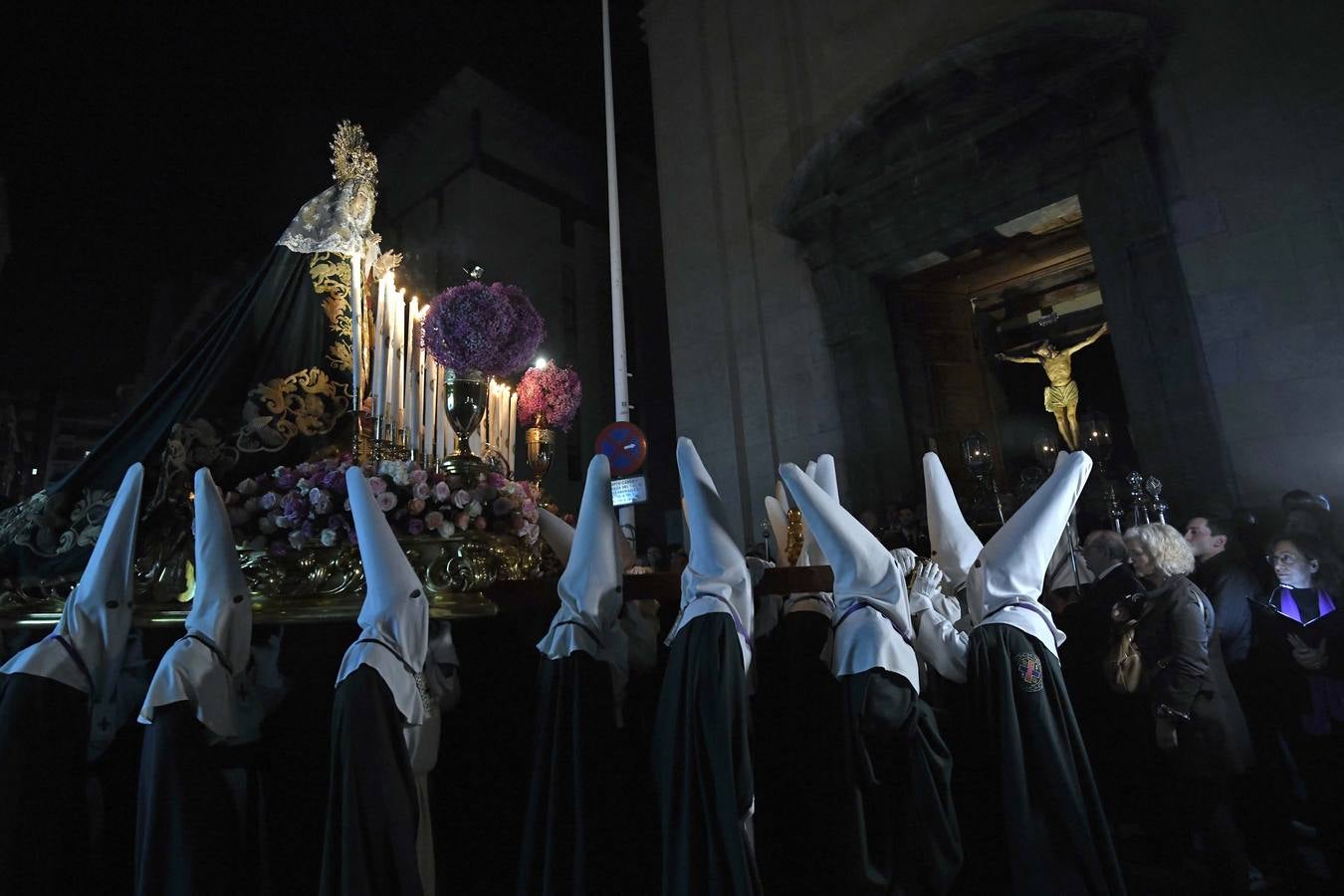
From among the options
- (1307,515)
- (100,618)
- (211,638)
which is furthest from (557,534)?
(1307,515)

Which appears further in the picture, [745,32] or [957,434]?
[745,32]

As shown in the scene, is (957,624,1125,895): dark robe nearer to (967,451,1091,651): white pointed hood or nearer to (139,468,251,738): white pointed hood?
(967,451,1091,651): white pointed hood

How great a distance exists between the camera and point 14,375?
15.0 feet

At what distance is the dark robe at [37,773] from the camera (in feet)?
5.49

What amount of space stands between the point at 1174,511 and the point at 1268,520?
53cm

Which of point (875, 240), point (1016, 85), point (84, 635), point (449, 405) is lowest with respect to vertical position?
point (84, 635)

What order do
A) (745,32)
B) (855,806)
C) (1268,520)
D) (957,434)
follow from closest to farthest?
(855,806), (1268,520), (957,434), (745,32)

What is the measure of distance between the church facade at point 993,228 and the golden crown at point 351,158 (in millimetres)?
5199

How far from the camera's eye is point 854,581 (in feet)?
5.95

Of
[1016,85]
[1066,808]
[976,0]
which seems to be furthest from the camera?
[976,0]

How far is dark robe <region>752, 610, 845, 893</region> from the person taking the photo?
6.13ft

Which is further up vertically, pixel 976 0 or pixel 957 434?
pixel 976 0

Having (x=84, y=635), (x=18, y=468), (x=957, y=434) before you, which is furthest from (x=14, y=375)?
(x=957, y=434)

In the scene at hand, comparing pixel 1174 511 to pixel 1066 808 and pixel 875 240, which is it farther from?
pixel 1066 808
